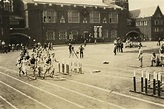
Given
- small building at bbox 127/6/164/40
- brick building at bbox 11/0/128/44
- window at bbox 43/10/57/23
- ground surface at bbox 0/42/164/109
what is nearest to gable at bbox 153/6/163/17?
small building at bbox 127/6/164/40

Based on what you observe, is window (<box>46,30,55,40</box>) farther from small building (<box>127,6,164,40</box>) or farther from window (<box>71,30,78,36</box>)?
small building (<box>127,6,164,40</box>)

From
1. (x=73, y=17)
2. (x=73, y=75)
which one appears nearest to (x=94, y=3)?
(x=73, y=17)

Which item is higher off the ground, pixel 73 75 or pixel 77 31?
pixel 77 31

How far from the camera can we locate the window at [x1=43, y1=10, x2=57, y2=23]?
62.5m

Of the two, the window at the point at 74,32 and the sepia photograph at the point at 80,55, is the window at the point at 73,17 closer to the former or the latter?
the sepia photograph at the point at 80,55

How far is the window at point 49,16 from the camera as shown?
62.5m

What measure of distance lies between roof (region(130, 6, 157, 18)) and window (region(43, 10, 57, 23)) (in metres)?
30.7

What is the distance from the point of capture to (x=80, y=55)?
3212 centimetres

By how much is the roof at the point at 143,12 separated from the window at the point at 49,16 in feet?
101

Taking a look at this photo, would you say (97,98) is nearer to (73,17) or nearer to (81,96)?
(81,96)

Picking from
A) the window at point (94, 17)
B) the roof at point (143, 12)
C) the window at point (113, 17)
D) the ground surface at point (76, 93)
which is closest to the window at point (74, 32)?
the window at point (94, 17)

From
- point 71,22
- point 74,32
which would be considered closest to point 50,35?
point 74,32

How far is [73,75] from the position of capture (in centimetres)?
2056

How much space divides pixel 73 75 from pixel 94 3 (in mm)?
56992
